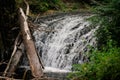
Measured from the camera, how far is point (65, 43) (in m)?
13.9

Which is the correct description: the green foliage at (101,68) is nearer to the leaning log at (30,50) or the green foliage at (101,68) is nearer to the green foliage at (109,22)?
the leaning log at (30,50)

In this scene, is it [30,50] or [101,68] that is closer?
[101,68]

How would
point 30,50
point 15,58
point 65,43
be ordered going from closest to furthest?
point 30,50
point 15,58
point 65,43

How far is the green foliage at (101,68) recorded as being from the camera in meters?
7.50

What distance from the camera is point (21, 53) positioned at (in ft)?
31.3

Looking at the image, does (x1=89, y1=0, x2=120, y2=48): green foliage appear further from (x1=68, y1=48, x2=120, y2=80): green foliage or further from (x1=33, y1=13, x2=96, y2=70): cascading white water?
(x1=68, y1=48, x2=120, y2=80): green foliage

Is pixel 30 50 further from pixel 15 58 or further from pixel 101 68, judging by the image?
pixel 101 68

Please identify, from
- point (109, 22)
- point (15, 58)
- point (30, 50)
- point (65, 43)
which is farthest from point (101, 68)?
point (65, 43)

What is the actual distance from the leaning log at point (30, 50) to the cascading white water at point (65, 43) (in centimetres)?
258

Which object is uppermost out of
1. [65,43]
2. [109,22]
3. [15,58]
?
[109,22]

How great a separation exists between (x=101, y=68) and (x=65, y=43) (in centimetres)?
633

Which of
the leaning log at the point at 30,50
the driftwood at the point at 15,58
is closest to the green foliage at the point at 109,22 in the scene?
the leaning log at the point at 30,50

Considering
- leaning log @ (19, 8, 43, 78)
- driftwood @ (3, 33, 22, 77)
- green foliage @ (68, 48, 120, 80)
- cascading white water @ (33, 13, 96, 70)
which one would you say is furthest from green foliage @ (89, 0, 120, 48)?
driftwood @ (3, 33, 22, 77)

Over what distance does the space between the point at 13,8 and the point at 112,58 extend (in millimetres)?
4375
